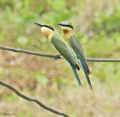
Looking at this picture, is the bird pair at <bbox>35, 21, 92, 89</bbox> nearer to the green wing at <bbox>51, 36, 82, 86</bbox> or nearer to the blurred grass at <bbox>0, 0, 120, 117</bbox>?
the green wing at <bbox>51, 36, 82, 86</bbox>

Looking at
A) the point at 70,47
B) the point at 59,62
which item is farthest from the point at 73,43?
the point at 59,62

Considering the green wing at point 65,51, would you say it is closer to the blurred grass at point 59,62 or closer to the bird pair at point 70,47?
the bird pair at point 70,47

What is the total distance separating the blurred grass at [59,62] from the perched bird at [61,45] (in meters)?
1.70

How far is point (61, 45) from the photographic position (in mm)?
1882

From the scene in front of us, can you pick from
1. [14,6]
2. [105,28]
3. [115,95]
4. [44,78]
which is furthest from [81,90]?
[14,6]

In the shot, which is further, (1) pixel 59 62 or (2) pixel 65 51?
(1) pixel 59 62

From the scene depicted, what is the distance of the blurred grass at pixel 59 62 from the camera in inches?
149

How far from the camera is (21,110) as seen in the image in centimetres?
371

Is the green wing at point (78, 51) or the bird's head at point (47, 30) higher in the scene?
the bird's head at point (47, 30)

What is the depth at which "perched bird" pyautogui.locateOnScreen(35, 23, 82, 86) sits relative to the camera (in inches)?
71.6

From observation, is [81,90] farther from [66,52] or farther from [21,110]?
[66,52]

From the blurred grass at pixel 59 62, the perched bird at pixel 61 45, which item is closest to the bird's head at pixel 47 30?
the perched bird at pixel 61 45

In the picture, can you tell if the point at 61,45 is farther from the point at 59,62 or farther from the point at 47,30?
the point at 59,62

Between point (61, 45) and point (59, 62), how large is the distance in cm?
273
